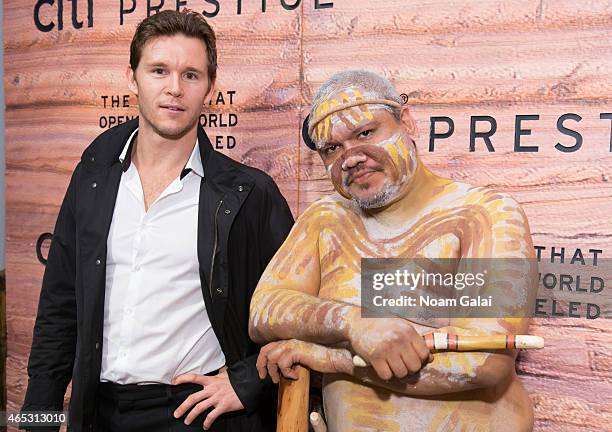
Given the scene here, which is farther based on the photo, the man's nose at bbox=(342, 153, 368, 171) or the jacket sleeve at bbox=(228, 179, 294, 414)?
the jacket sleeve at bbox=(228, 179, 294, 414)

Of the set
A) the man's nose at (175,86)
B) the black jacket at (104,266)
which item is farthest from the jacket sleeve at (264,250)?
the man's nose at (175,86)

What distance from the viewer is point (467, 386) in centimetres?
131

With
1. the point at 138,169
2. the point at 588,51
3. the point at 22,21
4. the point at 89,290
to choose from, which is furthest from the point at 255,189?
the point at 22,21

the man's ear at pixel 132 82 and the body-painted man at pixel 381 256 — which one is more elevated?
the man's ear at pixel 132 82

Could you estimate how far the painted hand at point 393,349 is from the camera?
1266mm

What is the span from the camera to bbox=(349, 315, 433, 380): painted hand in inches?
49.8

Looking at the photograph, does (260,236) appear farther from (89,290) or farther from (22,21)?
(22,21)

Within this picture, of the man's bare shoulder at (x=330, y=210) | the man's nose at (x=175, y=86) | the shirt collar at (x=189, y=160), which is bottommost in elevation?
the man's bare shoulder at (x=330, y=210)

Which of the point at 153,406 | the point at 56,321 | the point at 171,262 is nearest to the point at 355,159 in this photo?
the point at 171,262

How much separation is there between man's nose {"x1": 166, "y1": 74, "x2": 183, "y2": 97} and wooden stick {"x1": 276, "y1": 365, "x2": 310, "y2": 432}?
0.87 metres

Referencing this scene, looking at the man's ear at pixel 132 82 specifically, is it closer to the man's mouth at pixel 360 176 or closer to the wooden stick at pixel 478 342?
the man's mouth at pixel 360 176

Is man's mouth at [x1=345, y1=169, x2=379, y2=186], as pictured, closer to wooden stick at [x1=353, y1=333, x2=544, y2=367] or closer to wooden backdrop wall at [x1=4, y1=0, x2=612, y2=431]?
wooden stick at [x1=353, y1=333, x2=544, y2=367]

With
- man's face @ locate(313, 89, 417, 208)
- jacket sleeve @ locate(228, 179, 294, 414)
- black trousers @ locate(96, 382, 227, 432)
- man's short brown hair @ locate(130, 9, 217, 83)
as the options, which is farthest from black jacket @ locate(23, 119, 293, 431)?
man's face @ locate(313, 89, 417, 208)

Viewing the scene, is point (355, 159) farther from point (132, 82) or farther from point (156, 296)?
point (132, 82)
